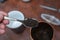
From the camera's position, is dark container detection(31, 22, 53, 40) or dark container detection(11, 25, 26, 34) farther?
dark container detection(11, 25, 26, 34)

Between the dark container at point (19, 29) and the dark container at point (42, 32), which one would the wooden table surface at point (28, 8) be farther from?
the dark container at point (42, 32)

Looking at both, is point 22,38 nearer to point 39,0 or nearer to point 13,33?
point 13,33

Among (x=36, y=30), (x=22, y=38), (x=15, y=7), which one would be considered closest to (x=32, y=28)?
(x=36, y=30)

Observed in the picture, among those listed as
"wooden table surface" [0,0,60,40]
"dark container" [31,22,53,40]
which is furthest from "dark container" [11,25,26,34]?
"dark container" [31,22,53,40]

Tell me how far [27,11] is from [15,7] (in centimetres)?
7

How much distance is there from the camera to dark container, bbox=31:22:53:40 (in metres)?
0.87

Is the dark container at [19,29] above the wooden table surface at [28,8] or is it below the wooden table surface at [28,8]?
below

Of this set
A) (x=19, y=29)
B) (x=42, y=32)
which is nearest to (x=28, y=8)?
(x=19, y=29)

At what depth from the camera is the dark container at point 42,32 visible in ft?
2.84

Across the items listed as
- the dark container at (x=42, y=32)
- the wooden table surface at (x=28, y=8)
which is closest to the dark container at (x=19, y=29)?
the wooden table surface at (x=28, y=8)

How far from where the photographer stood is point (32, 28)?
2.83ft

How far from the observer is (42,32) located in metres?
0.87

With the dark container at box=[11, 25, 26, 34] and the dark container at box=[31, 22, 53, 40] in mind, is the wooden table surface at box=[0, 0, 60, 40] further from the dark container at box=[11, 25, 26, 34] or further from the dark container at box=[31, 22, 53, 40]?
Result: the dark container at box=[31, 22, 53, 40]

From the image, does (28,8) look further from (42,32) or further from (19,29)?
(42,32)
